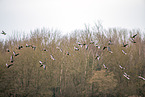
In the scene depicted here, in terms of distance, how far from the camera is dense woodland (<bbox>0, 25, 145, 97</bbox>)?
3089cm

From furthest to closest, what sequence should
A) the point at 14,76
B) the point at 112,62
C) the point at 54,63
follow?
1. the point at 54,63
2. the point at 112,62
3. the point at 14,76

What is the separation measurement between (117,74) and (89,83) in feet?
19.9

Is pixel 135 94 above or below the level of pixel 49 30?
below

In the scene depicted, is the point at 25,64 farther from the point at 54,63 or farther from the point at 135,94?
the point at 135,94

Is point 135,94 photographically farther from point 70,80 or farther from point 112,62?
point 70,80

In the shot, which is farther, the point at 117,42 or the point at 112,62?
the point at 117,42

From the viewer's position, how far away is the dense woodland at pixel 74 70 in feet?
101

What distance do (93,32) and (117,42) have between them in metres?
5.83

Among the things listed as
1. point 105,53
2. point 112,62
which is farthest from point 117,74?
point 105,53

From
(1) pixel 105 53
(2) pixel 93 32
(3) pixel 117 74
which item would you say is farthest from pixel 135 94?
(2) pixel 93 32

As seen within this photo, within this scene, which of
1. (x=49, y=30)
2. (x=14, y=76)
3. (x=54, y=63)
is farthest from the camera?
(x=49, y=30)

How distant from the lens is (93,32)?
127 feet

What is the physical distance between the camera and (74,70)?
3428 centimetres

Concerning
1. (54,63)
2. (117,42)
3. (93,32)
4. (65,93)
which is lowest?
(65,93)
